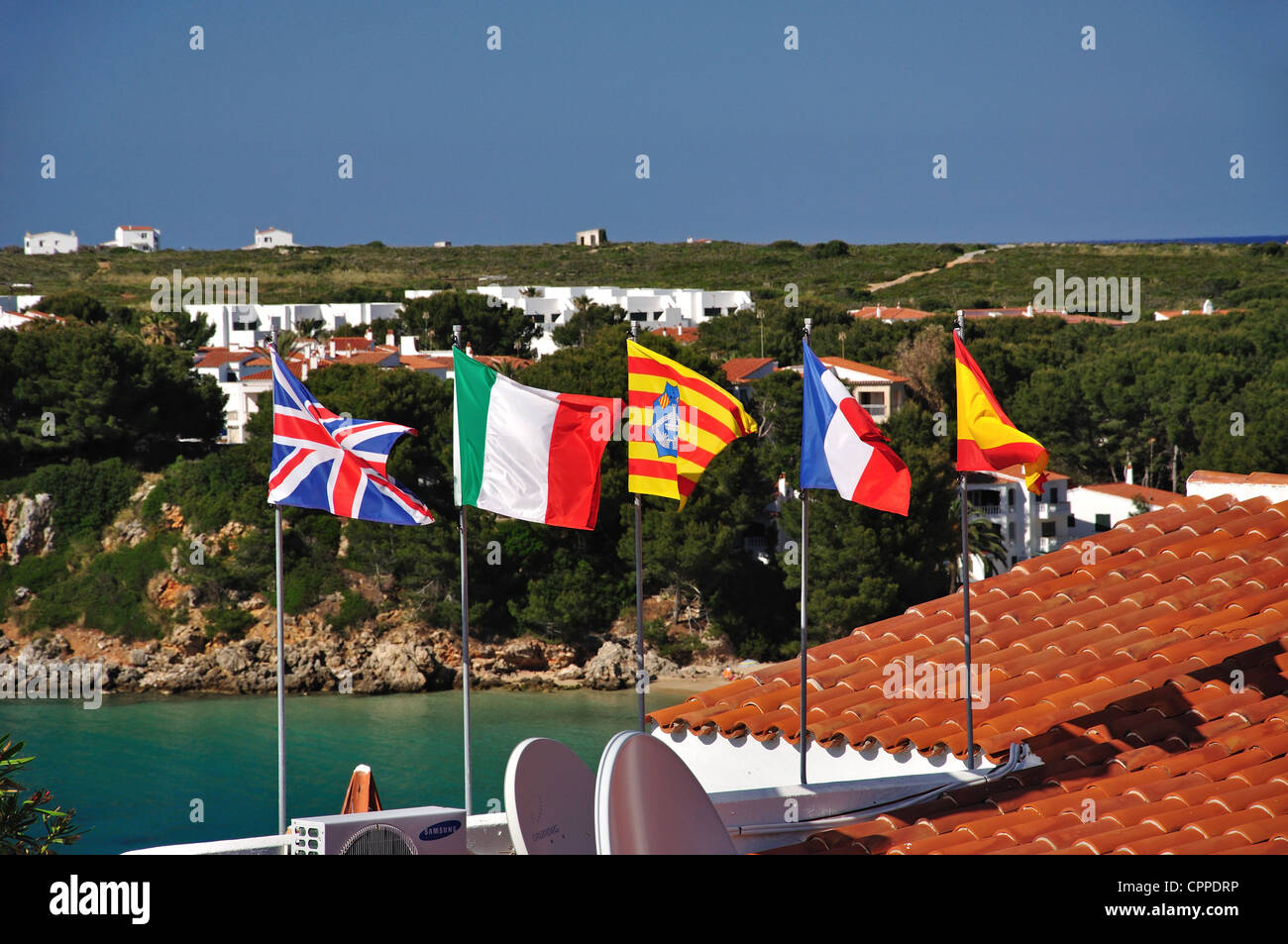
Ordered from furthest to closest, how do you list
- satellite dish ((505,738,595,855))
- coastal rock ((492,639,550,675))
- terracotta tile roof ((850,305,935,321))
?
1. terracotta tile roof ((850,305,935,321))
2. coastal rock ((492,639,550,675))
3. satellite dish ((505,738,595,855))

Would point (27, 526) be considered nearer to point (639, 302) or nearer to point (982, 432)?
point (639, 302)

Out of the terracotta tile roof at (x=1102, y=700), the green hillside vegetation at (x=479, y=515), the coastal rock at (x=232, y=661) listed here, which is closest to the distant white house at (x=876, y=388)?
the green hillside vegetation at (x=479, y=515)

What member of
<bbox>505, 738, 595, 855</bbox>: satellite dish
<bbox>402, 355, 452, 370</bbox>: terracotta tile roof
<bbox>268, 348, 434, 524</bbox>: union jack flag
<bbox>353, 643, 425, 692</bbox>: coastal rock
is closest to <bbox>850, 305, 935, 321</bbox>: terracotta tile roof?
<bbox>402, 355, 452, 370</bbox>: terracotta tile roof

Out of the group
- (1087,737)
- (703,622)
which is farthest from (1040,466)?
(703,622)

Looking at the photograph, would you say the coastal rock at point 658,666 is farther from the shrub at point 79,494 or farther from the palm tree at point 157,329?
the palm tree at point 157,329

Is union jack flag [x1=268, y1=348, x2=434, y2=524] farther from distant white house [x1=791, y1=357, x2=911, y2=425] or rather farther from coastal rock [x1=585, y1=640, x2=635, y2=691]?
distant white house [x1=791, y1=357, x2=911, y2=425]
